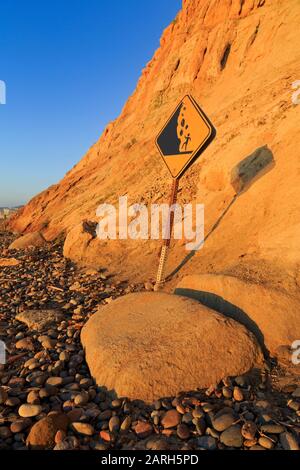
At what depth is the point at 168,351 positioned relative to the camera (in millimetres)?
2943

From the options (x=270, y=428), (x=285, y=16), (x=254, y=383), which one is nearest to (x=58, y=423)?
(x=270, y=428)

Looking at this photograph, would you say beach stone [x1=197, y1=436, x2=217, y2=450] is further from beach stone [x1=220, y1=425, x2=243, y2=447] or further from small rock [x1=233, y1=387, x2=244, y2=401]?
small rock [x1=233, y1=387, x2=244, y2=401]

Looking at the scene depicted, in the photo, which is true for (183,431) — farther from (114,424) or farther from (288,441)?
(288,441)

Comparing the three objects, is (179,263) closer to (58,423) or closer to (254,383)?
(254,383)

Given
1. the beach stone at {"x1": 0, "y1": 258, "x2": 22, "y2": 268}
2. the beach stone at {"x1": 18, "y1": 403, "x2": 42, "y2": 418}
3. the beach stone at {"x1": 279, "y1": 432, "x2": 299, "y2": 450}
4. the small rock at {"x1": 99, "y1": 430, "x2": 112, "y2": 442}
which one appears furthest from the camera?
the beach stone at {"x1": 0, "y1": 258, "x2": 22, "y2": 268}

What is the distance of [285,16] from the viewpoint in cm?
1455

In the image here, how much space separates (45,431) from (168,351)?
1.24 m

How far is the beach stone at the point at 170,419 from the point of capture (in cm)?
231

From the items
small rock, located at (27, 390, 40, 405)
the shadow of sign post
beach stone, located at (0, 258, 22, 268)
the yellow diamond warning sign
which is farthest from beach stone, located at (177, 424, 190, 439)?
beach stone, located at (0, 258, 22, 268)

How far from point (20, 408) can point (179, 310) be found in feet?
6.08

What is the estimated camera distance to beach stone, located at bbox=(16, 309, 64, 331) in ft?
14.7

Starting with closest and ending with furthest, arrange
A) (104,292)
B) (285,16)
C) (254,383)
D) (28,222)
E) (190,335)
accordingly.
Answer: (254,383) → (190,335) → (104,292) → (285,16) → (28,222)

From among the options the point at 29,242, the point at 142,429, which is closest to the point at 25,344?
the point at 142,429

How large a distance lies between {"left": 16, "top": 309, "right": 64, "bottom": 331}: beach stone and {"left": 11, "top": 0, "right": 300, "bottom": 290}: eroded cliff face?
2.39 metres
